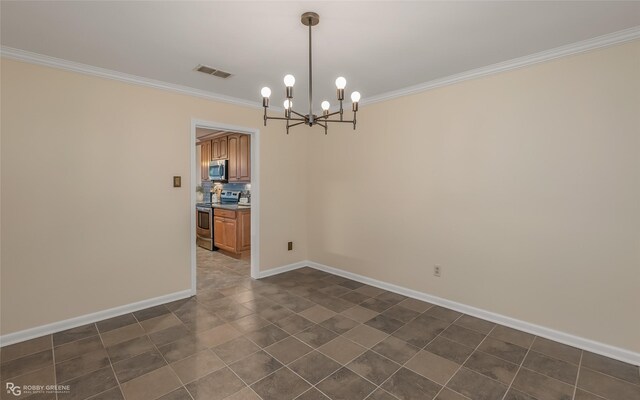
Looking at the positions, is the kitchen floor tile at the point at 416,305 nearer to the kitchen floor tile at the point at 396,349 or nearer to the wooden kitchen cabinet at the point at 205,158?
the kitchen floor tile at the point at 396,349

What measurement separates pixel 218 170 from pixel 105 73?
3.42 metres

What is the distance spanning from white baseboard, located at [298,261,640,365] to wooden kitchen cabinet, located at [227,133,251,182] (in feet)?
9.67

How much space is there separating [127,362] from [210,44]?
261 cm

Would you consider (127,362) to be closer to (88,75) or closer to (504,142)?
(88,75)

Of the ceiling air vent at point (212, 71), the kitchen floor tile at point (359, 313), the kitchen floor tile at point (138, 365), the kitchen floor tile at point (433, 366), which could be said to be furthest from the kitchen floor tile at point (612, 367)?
the ceiling air vent at point (212, 71)

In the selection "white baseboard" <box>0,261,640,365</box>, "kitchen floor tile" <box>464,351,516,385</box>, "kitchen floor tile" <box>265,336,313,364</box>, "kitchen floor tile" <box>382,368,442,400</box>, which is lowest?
"kitchen floor tile" <box>265,336,313,364</box>

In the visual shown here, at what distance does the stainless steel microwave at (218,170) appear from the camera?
6168 millimetres

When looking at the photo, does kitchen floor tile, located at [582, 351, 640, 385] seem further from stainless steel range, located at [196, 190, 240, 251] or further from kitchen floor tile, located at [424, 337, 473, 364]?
stainless steel range, located at [196, 190, 240, 251]

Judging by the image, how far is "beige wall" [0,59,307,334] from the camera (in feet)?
8.56

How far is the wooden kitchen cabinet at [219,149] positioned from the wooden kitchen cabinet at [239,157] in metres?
0.14

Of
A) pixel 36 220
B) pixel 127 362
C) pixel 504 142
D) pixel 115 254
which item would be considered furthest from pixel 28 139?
pixel 504 142

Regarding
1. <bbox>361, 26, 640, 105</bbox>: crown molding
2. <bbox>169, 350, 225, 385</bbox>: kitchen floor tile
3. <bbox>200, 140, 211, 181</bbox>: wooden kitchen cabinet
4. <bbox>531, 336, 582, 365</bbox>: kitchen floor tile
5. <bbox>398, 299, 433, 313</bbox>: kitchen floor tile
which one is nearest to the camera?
<bbox>169, 350, 225, 385</bbox>: kitchen floor tile

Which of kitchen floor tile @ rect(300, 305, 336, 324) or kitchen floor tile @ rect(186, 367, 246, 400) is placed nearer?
kitchen floor tile @ rect(186, 367, 246, 400)

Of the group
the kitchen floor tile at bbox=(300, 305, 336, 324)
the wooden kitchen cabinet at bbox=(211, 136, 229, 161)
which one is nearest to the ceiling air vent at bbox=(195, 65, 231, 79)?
the kitchen floor tile at bbox=(300, 305, 336, 324)
